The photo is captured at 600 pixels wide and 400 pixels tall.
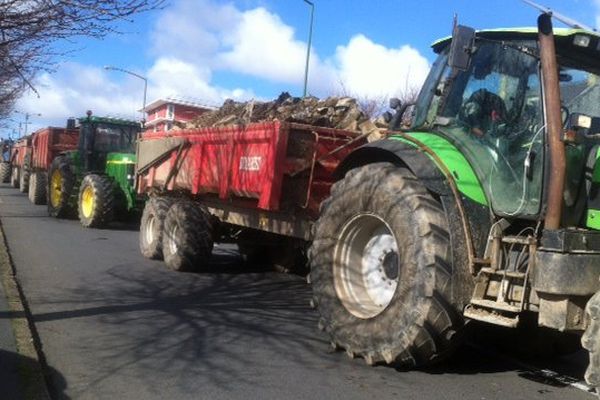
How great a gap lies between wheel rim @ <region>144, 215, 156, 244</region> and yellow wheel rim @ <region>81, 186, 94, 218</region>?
213 inches

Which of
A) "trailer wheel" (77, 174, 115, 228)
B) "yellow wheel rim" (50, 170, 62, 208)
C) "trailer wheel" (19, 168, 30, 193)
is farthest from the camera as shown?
"trailer wheel" (19, 168, 30, 193)

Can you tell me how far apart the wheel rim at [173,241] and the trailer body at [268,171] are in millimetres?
591

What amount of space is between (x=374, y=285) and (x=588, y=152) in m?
2.05

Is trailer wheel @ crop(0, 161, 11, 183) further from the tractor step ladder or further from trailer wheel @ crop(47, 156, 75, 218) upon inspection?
the tractor step ladder

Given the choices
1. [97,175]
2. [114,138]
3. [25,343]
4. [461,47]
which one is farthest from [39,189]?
[461,47]

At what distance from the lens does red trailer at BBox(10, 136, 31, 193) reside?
97.6 ft

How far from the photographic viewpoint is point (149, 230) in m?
11.7

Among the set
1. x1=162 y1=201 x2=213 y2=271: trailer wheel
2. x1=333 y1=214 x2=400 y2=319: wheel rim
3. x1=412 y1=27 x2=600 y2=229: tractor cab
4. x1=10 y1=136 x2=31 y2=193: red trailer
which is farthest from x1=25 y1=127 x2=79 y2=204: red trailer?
x1=412 y1=27 x2=600 y2=229: tractor cab

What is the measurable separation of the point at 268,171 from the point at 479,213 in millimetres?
3324

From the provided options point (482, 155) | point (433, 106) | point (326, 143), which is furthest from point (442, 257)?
point (326, 143)

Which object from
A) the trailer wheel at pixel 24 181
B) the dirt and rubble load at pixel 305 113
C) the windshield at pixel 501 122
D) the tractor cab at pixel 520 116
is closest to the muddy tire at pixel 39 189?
the trailer wheel at pixel 24 181

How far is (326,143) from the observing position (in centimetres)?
820

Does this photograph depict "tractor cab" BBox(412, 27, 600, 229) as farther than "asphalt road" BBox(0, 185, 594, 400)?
No

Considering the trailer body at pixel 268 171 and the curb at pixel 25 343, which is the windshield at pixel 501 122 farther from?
the curb at pixel 25 343
